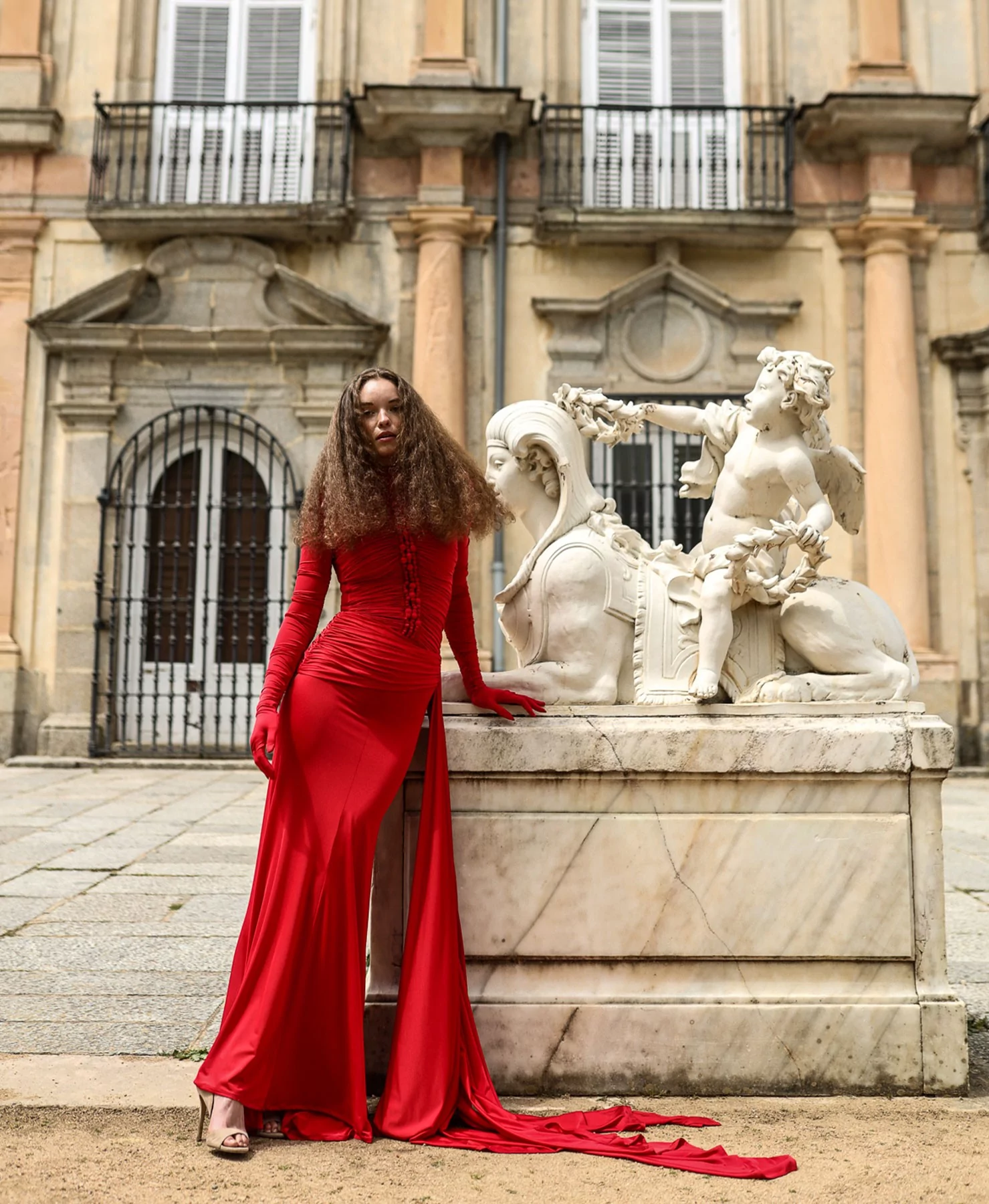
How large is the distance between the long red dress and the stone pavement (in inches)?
26.8

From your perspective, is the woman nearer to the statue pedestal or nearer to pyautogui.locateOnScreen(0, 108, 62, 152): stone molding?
the statue pedestal

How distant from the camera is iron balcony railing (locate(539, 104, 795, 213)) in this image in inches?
445

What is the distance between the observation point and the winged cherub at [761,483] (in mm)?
3219

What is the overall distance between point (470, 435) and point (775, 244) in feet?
11.2

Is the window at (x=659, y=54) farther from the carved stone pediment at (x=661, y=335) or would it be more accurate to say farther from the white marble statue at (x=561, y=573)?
the white marble statue at (x=561, y=573)

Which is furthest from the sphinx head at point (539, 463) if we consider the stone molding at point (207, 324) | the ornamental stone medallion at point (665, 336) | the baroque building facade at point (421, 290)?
the ornamental stone medallion at point (665, 336)

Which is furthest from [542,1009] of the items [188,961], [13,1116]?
[188,961]

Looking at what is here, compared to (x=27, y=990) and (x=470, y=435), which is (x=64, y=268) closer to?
(x=470, y=435)

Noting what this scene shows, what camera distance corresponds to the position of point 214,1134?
254cm

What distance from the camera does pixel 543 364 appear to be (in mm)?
11297

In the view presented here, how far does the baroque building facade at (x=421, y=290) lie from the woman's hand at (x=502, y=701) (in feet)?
24.8

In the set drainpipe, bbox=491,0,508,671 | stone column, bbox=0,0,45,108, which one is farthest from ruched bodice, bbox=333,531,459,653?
stone column, bbox=0,0,45,108

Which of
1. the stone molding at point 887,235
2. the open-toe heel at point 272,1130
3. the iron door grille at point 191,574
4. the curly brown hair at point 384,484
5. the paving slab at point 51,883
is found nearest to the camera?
the open-toe heel at point 272,1130

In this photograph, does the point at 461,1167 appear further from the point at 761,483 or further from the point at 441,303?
the point at 441,303
